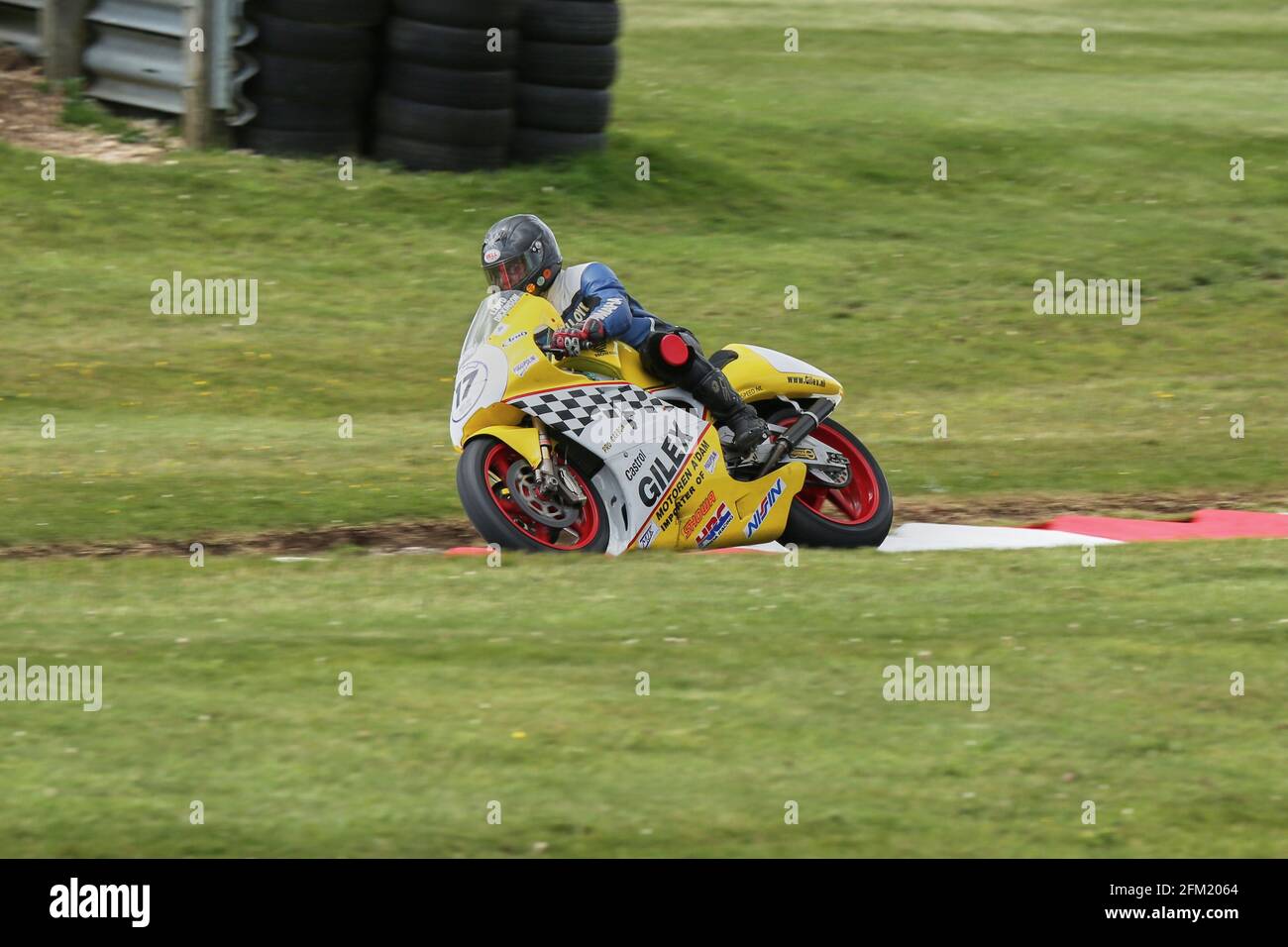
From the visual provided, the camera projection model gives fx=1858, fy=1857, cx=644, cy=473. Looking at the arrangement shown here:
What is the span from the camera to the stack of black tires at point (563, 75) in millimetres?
19062

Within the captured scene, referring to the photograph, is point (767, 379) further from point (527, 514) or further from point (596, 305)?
point (527, 514)

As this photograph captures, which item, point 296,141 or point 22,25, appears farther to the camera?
point 22,25

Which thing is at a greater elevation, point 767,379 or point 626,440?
point 767,379

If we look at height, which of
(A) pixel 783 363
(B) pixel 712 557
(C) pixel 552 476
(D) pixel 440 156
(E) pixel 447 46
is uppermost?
(E) pixel 447 46

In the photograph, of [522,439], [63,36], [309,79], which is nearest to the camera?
[522,439]

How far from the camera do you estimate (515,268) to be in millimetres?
10148

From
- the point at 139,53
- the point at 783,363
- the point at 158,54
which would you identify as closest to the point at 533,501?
the point at 783,363

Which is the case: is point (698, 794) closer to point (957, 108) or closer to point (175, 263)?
point (175, 263)

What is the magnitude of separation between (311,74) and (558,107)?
2.60 metres

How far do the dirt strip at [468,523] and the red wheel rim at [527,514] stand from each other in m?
1.11

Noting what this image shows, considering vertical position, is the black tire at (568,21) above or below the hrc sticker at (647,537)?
above

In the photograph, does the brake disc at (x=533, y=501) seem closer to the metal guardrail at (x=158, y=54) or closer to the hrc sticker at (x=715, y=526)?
the hrc sticker at (x=715, y=526)

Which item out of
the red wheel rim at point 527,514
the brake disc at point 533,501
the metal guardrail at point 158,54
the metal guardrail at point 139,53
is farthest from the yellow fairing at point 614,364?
the metal guardrail at point 139,53
